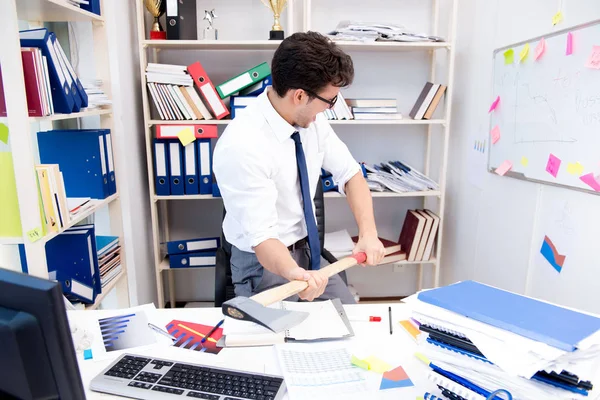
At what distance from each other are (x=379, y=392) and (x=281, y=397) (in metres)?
0.23

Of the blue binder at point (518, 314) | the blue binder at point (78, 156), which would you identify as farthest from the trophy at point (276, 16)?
the blue binder at point (518, 314)

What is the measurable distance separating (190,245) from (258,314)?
1723 millimetres

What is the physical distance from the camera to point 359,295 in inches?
128

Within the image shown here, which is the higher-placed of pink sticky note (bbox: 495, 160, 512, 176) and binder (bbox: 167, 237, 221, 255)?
pink sticky note (bbox: 495, 160, 512, 176)

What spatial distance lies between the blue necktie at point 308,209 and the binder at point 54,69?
2.94 ft

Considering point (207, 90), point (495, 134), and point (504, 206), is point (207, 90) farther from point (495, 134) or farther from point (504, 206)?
point (504, 206)

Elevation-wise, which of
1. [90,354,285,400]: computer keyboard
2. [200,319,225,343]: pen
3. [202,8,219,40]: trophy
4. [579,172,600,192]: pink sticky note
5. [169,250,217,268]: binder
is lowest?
[169,250,217,268]: binder

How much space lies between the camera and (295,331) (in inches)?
50.8

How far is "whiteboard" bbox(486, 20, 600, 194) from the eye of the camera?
5.51 feet

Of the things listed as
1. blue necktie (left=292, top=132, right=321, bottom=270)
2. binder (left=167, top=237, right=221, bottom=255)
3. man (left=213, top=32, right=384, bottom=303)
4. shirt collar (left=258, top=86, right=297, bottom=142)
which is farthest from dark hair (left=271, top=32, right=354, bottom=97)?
binder (left=167, top=237, right=221, bottom=255)

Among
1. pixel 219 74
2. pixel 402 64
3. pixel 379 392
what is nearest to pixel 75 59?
pixel 219 74

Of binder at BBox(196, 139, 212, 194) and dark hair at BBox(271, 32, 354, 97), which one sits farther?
binder at BBox(196, 139, 212, 194)

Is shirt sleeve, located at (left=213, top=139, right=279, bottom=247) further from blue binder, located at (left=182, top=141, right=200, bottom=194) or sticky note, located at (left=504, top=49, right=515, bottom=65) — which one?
sticky note, located at (left=504, top=49, right=515, bottom=65)

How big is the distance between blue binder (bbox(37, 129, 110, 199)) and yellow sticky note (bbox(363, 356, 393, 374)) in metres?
1.53
